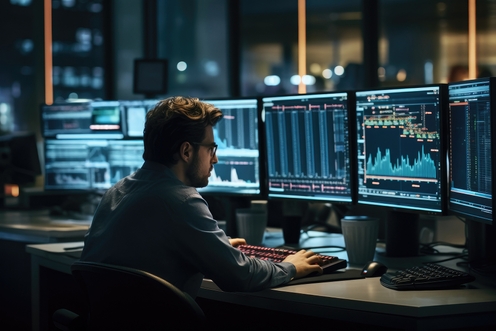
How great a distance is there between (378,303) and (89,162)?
2107mm

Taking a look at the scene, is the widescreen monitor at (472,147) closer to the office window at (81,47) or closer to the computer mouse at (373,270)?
the computer mouse at (373,270)

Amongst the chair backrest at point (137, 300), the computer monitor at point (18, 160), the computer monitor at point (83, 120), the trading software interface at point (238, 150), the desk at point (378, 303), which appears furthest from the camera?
the computer monitor at point (18, 160)

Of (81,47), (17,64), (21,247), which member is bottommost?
(21,247)

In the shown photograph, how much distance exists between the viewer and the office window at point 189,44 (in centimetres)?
541

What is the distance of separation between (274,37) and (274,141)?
3.90 m

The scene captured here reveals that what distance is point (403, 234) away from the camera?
7.57ft

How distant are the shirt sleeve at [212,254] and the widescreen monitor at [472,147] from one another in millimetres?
657

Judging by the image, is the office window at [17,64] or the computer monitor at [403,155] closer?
the computer monitor at [403,155]

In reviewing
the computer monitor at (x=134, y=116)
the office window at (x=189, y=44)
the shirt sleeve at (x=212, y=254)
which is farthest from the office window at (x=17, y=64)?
the shirt sleeve at (x=212, y=254)

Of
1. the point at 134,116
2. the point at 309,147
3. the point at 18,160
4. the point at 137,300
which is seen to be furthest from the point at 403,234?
the point at 18,160

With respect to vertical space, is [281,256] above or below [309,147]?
below

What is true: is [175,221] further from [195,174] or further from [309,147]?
[309,147]

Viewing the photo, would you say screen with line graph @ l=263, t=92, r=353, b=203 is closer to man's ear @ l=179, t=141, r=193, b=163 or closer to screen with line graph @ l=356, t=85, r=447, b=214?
screen with line graph @ l=356, t=85, r=447, b=214

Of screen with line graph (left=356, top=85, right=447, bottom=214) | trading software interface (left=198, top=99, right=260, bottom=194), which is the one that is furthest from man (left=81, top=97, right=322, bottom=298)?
trading software interface (left=198, top=99, right=260, bottom=194)
